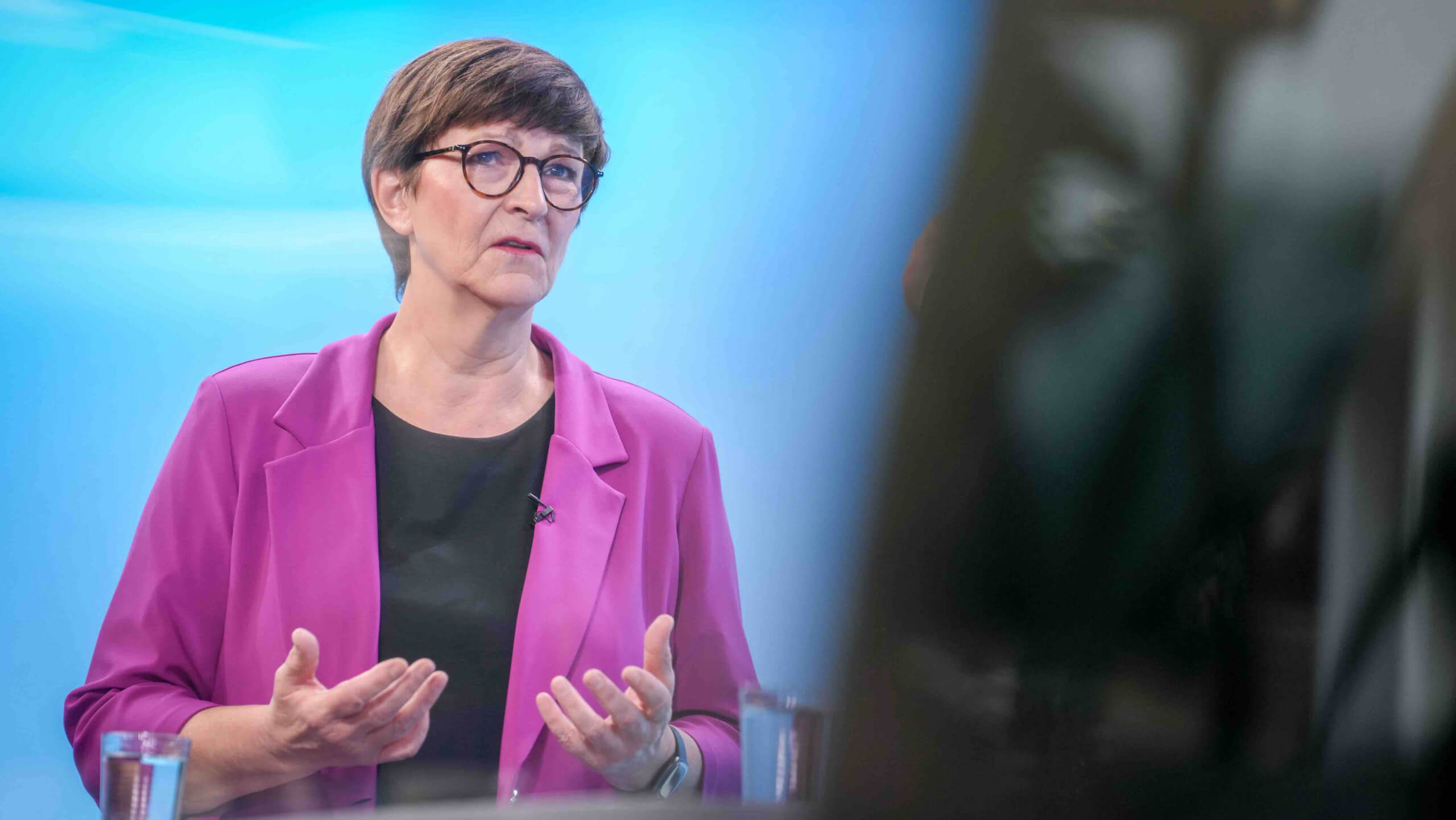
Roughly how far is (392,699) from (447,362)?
393mm

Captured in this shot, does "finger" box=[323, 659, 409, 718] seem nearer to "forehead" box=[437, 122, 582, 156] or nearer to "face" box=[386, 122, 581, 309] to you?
"face" box=[386, 122, 581, 309]

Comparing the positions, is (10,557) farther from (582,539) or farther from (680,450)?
(680,450)

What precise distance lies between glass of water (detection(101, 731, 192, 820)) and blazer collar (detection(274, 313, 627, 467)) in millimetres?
462

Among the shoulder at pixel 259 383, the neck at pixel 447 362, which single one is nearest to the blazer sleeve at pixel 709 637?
the neck at pixel 447 362

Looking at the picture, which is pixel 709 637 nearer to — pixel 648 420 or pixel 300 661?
pixel 648 420

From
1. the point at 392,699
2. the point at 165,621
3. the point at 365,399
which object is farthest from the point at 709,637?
the point at 165,621

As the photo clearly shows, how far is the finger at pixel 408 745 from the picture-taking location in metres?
1.22

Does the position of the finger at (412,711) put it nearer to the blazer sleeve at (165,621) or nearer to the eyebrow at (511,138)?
the blazer sleeve at (165,621)

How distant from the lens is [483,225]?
1.29 meters

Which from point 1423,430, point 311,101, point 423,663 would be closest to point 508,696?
point 423,663

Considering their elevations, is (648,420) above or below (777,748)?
above

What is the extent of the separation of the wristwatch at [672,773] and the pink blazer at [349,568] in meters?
0.03

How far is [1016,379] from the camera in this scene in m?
0.51

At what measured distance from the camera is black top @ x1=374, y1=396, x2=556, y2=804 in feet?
4.10
